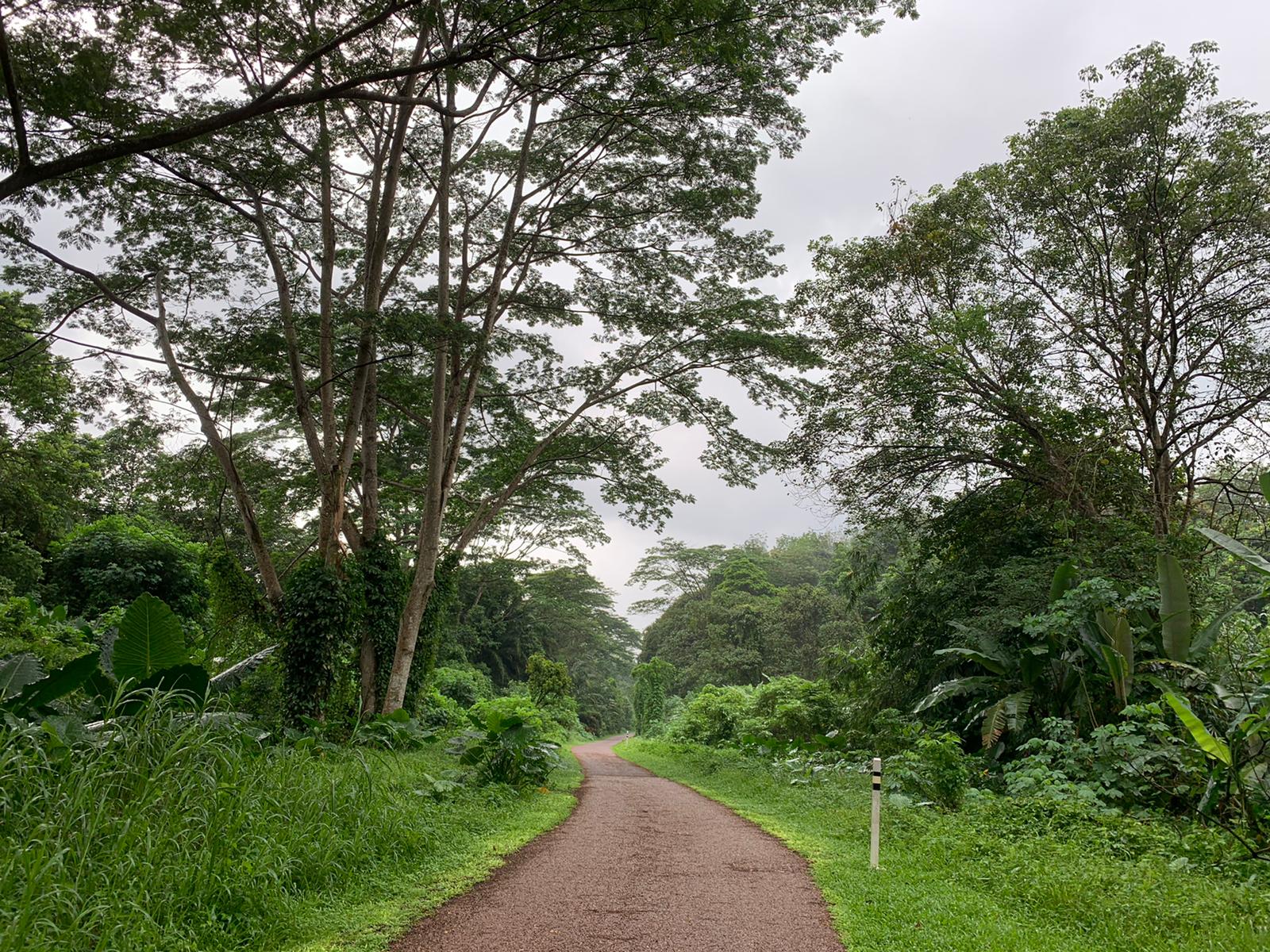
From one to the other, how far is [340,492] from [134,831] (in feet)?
29.6

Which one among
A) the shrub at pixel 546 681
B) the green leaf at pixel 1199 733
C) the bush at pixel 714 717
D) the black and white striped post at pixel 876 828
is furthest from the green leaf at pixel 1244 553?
the shrub at pixel 546 681

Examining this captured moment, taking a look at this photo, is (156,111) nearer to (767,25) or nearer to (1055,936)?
(767,25)

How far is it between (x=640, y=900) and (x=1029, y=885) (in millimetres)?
2453

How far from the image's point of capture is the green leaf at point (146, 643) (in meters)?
5.14

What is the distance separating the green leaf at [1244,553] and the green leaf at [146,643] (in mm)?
7500

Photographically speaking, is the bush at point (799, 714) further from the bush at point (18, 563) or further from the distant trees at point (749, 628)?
the bush at point (18, 563)

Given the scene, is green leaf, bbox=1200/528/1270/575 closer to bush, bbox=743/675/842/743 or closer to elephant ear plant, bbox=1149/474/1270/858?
elephant ear plant, bbox=1149/474/1270/858

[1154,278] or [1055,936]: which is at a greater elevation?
[1154,278]

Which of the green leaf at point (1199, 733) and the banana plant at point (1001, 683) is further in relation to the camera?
the banana plant at point (1001, 683)

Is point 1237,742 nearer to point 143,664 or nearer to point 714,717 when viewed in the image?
point 143,664

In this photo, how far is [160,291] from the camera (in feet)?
39.0

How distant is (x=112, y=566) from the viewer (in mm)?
18359

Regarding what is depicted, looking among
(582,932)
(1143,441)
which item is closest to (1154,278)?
(1143,441)

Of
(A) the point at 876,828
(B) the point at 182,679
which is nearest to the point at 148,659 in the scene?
(B) the point at 182,679
